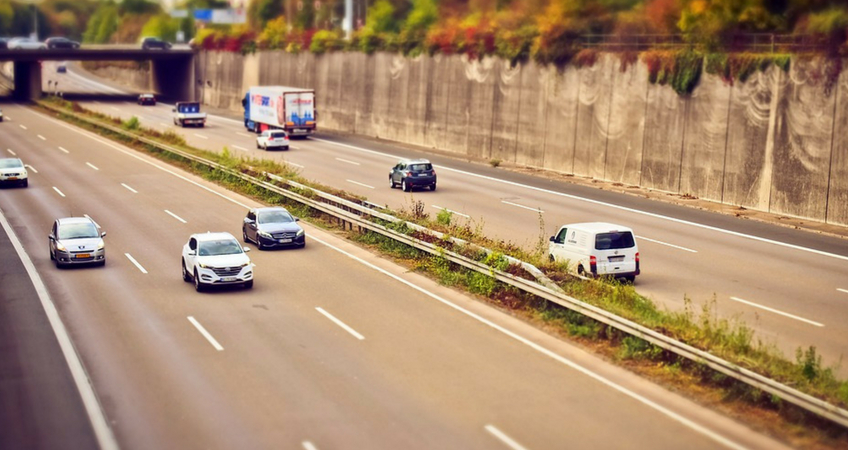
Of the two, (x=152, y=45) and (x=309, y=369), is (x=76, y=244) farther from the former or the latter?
(x=152, y=45)

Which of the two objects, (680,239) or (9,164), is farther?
(9,164)

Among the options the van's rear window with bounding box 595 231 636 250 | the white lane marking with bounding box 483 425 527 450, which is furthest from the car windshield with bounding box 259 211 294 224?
the white lane marking with bounding box 483 425 527 450

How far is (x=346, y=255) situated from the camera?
3228 centimetres

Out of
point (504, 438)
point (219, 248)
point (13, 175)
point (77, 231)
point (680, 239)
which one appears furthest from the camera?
point (13, 175)

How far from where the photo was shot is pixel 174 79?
131250 mm

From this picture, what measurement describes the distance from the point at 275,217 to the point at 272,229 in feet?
3.00

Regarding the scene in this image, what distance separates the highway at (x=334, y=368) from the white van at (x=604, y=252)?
155 inches

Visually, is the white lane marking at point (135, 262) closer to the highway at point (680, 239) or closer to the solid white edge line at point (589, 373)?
the solid white edge line at point (589, 373)

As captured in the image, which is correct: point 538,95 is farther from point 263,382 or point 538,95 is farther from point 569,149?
point 263,382

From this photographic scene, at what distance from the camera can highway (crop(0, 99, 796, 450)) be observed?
53.3 ft

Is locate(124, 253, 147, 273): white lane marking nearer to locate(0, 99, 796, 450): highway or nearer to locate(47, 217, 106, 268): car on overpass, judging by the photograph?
locate(0, 99, 796, 450): highway

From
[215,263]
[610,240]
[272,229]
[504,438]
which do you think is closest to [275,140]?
[272,229]

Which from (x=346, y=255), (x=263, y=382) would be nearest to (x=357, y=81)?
(x=346, y=255)

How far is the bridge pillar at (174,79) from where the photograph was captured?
410ft
